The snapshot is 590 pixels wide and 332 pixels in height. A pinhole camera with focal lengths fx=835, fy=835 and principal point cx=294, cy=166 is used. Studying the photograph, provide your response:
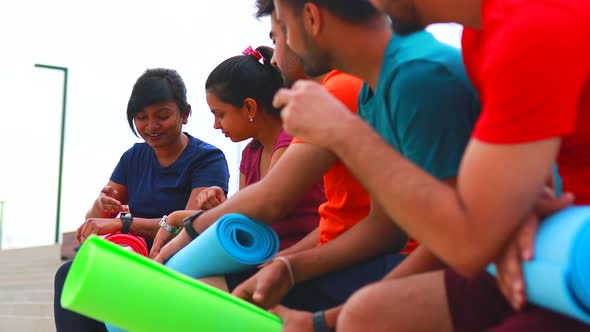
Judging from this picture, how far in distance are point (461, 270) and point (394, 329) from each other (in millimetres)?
155

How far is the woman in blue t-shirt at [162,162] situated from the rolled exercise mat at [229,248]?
3.29 ft

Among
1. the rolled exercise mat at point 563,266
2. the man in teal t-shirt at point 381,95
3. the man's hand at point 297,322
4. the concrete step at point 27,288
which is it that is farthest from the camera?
the concrete step at point 27,288

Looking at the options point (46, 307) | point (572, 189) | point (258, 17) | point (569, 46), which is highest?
point (569, 46)

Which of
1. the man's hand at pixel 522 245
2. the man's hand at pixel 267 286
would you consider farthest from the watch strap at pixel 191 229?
→ the man's hand at pixel 522 245

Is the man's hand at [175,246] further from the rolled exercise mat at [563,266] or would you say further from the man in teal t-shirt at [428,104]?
the rolled exercise mat at [563,266]

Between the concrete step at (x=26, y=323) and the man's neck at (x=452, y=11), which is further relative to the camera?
the concrete step at (x=26, y=323)

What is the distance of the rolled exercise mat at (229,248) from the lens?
1.50 m

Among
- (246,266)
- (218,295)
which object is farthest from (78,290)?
(246,266)

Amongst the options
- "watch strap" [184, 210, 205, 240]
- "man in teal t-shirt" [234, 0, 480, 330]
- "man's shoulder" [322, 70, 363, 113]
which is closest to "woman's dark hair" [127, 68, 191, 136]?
"watch strap" [184, 210, 205, 240]

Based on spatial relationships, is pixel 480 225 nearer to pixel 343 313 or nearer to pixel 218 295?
pixel 343 313

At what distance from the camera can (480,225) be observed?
3.00 feet

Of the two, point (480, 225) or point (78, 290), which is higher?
point (480, 225)

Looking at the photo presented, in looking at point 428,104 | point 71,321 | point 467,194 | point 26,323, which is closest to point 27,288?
point 26,323

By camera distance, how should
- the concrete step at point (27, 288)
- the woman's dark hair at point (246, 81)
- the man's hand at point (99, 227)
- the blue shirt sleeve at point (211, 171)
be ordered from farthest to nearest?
the concrete step at point (27, 288) → the blue shirt sleeve at point (211, 171) → the man's hand at point (99, 227) → the woman's dark hair at point (246, 81)
